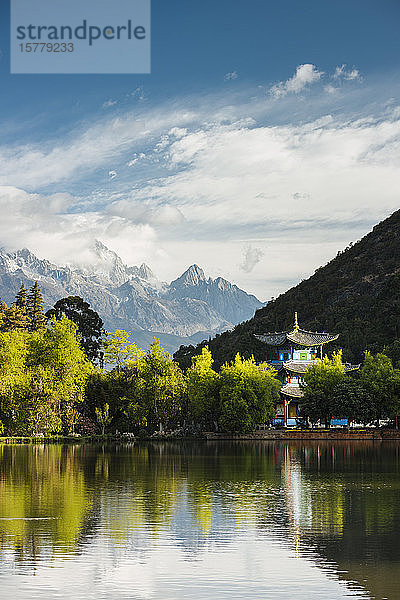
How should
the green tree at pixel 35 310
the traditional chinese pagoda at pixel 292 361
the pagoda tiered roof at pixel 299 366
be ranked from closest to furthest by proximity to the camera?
the traditional chinese pagoda at pixel 292 361, the pagoda tiered roof at pixel 299 366, the green tree at pixel 35 310

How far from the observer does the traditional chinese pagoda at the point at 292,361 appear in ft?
218

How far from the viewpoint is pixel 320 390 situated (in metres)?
59.6

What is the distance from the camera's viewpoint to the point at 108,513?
1780cm

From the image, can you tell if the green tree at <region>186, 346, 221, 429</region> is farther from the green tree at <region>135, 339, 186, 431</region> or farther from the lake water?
the lake water

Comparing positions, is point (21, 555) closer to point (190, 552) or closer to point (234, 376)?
point (190, 552)

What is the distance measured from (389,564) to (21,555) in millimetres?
6449

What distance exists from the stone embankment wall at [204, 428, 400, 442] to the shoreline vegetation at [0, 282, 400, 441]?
0.91 feet

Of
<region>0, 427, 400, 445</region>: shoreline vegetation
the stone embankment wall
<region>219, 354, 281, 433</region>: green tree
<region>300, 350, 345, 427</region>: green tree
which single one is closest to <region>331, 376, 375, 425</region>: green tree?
<region>300, 350, 345, 427</region>: green tree

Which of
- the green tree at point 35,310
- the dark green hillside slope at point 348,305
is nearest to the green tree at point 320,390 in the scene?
the dark green hillside slope at point 348,305

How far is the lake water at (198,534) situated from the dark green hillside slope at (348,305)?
59924 millimetres

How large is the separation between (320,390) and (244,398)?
6754 mm

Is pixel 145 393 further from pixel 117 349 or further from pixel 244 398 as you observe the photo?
pixel 244 398

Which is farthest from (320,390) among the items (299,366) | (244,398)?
(299,366)

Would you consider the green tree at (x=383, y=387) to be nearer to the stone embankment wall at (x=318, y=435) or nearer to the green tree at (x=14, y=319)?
the stone embankment wall at (x=318, y=435)
